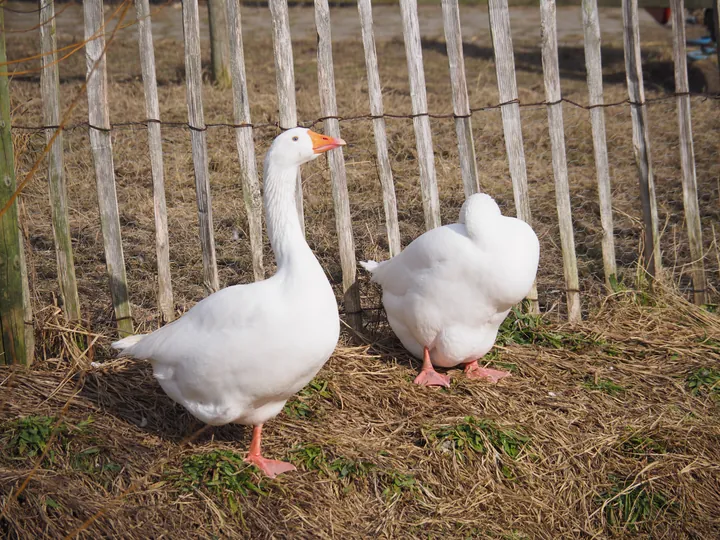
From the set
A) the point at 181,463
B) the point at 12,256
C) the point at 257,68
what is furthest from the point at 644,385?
the point at 257,68

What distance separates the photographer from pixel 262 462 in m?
3.49

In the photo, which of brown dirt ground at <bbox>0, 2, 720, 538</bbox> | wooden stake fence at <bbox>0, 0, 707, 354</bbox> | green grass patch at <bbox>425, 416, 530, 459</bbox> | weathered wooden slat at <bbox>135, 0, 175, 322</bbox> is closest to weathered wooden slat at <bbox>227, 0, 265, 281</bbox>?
wooden stake fence at <bbox>0, 0, 707, 354</bbox>

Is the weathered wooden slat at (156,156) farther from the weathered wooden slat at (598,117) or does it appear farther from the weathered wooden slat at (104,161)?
the weathered wooden slat at (598,117)

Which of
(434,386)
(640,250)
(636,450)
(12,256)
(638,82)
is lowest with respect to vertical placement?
(636,450)

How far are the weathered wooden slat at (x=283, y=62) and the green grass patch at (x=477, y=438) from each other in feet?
5.36

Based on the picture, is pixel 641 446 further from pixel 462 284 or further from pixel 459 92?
pixel 459 92

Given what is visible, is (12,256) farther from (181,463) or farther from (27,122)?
(27,122)

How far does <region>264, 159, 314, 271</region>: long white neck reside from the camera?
3410 mm

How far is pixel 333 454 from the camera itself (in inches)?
141

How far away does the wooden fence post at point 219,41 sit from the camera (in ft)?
25.1

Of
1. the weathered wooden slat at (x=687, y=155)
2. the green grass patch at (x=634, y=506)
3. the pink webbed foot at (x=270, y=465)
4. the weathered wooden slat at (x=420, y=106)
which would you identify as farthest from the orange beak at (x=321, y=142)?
the weathered wooden slat at (x=687, y=155)

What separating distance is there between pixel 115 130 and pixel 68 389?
138 inches

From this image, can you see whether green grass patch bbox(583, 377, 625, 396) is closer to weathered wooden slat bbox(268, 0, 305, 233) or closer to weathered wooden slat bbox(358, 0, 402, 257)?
weathered wooden slat bbox(358, 0, 402, 257)

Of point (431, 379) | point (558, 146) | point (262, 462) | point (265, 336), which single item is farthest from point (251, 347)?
point (558, 146)
